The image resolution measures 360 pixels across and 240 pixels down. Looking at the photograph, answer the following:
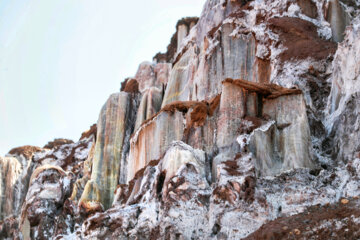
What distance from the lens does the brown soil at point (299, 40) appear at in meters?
30.2

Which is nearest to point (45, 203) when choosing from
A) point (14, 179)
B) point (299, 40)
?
point (14, 179)

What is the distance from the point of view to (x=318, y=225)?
1722 cm

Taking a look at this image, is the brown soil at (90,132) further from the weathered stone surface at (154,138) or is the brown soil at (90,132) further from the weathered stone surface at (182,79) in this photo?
the weathered stone surface at (154,138)

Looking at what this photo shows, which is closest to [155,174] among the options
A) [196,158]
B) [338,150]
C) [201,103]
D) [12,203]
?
[196,158]

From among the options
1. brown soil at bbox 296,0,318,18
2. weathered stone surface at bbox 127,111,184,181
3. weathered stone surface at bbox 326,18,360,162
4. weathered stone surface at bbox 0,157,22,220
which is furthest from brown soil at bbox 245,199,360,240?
weathered stone surface at bbox 0,157,22,220

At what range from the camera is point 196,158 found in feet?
80.5

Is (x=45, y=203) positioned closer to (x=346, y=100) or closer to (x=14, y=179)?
(x=14, y=179)

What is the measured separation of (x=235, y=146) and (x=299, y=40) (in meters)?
9.19

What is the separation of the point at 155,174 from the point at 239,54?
36.1ft

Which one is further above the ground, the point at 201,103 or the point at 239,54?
the point at 239,54

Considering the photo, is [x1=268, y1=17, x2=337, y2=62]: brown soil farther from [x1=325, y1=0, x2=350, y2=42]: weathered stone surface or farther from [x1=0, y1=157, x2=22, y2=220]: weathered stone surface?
[x1=0, y1=157, x2=22, y2=220]: weathered stone surface

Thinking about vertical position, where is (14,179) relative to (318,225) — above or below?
above

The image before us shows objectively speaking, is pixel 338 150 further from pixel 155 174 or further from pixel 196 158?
pixel 155 174

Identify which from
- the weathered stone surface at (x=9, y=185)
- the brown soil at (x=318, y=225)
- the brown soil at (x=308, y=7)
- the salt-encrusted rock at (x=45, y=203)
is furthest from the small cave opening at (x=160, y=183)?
the weathered stone surface at (x=9, y=185)
